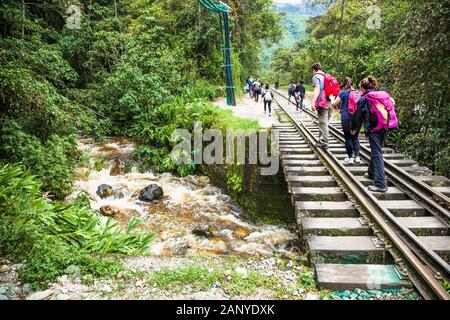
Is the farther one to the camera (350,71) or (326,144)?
(350,71)

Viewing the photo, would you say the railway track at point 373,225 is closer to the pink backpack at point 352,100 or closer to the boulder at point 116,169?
the pink backpack at point 352,100

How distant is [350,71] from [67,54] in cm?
1843

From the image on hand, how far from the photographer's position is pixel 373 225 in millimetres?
4824

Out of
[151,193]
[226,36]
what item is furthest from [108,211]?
[226,36]

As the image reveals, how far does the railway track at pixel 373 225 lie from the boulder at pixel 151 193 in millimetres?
4029

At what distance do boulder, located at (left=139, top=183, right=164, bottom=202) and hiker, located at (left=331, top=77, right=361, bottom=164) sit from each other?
17.4ft

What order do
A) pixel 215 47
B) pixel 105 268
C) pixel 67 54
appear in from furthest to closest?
1. pixel 215 47
2. pixel 67 54
3. pixel 105 268

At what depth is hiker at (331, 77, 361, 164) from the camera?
7.50 meters

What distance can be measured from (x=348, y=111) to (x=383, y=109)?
1.78 meters

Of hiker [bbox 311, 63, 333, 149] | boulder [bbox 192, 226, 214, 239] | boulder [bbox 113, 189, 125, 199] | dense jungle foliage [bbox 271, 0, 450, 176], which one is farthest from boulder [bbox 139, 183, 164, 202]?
dense jungle foliage [bbox 271, 0, 450, 176]

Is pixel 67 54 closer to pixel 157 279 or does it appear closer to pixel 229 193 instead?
pixel 229 193

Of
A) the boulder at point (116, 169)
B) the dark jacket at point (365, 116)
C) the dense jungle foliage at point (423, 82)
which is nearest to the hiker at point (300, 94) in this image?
the dense jungle foliage at point (423, 82)
